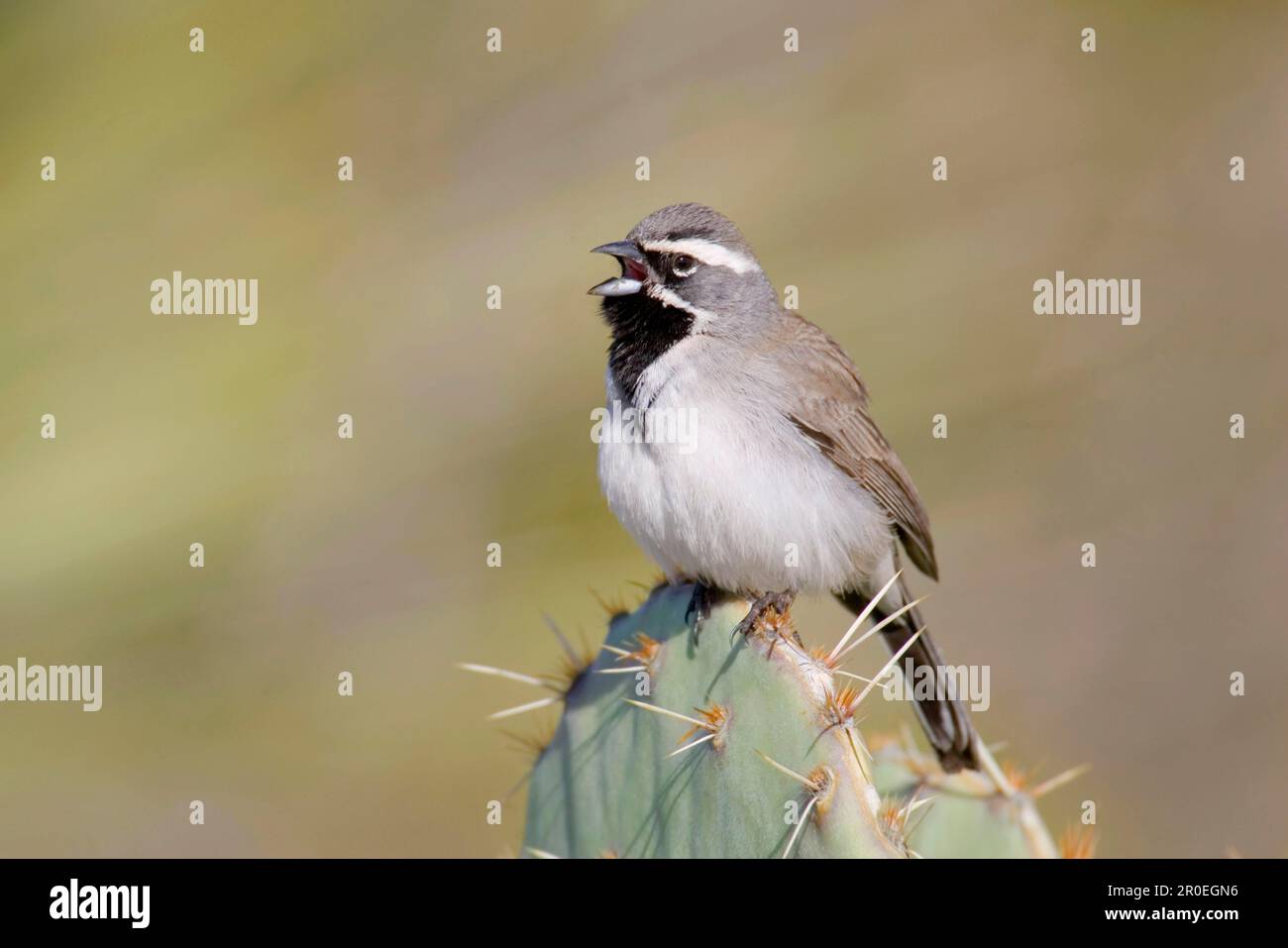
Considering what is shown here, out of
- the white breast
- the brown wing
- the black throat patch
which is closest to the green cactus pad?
the white breast

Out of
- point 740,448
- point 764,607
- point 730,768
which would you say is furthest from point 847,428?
point 730,768

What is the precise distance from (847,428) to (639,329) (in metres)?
0.96

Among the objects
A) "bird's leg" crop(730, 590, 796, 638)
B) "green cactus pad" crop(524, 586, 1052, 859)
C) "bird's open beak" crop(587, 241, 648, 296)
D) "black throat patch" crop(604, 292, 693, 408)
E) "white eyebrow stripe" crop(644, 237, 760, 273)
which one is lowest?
"green cactus pad" crop(524, 586, 1052, 859)

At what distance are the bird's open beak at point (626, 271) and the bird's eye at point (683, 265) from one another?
11cm

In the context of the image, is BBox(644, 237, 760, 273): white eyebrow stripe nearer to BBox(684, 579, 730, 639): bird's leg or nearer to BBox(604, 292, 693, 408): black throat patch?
BBox(604, 292, 693, 408): black throat patch

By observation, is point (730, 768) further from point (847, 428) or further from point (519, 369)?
point (519, 369)

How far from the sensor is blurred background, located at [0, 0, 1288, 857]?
27.1 feet

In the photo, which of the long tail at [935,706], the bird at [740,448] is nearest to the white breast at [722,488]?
the bird at [740,448]

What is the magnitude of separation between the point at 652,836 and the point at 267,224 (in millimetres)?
6179

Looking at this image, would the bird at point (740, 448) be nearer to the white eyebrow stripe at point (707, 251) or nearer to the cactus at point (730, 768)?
the white eyebrow stripe at point (707, 251)

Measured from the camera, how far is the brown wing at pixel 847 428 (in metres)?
5.40

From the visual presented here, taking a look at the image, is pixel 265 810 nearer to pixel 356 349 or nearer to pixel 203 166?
pixel 356 349

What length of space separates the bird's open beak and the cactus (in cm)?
131

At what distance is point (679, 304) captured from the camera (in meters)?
5.27
